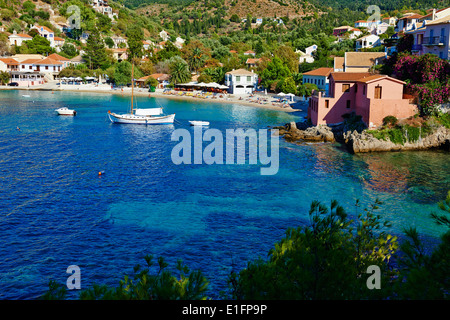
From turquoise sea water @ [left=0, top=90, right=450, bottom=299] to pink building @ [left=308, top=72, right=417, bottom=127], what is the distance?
16.8 ft

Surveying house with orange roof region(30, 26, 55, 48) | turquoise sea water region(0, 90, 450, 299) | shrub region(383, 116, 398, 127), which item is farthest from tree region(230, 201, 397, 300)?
house with orange roof region(30, 26, 55, 48)

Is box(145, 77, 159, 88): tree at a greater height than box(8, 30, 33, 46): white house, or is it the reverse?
box(8, 30, 33, 46): white house

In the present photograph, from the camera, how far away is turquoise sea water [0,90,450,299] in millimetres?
20609

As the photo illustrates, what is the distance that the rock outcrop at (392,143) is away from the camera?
41.9m

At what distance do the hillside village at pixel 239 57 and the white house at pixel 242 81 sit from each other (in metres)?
0.21

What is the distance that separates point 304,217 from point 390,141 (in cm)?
2085

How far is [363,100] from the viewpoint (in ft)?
151

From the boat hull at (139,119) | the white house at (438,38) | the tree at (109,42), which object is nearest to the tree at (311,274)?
the white house at (438,38)

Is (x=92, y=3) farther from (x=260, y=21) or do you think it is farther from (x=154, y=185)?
(x=154, y=185)

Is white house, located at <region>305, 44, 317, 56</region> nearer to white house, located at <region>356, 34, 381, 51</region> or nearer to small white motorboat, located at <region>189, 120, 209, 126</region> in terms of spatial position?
white house, located at <region>356, 34, 381, 51</region>

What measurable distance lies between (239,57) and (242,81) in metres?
32.4

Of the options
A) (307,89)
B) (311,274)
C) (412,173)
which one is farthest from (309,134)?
(311,274)

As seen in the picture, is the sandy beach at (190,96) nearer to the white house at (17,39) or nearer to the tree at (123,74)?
the tree at (123,74)
